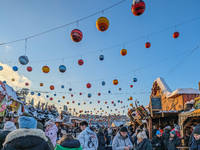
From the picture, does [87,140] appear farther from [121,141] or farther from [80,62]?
[80,62]

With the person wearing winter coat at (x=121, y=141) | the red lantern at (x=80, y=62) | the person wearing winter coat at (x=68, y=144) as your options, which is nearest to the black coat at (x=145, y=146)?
the person wearing winter coat at (x=121, y=141)

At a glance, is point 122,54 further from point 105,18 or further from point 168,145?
point 168,145

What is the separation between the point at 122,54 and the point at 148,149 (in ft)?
18.8

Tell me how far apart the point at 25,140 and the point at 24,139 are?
0.02 meters

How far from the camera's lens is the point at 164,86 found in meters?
18.2

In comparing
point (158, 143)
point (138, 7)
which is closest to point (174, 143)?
point (158, 143)

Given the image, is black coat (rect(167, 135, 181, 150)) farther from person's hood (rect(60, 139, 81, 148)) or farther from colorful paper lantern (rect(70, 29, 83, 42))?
colorful paper lantern (rect(70, 29, 83, 42))

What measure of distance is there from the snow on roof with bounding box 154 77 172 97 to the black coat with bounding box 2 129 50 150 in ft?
52.0

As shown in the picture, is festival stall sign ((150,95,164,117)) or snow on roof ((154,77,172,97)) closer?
festival stall sign ((150,95,164,117))

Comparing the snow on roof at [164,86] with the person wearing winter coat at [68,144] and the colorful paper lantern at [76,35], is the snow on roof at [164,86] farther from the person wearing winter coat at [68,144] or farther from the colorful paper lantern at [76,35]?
the person wearing winter coat at [68,144]

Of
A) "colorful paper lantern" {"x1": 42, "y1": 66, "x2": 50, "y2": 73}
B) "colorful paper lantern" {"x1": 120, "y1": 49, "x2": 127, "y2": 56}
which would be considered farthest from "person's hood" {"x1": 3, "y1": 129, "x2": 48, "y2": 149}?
"colorful paper lantern" {"x1": 42, "y1": 66, "x2": 50, "y2": 73}

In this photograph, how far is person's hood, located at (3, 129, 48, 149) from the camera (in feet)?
7.70

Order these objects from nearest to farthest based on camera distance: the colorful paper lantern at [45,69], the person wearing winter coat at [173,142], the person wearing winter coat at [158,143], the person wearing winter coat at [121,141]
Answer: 1. the person wearing winter coat at [121,141]
2. the person wearing winter coat at [173,142]
3. the person wearing winter coat at [158,143]
4. the colorful paper lantern at [45,69]

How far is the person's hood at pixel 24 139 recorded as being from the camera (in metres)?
2.35
